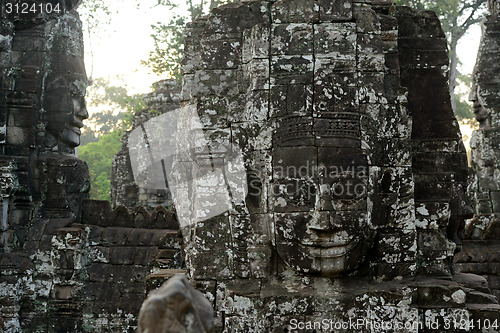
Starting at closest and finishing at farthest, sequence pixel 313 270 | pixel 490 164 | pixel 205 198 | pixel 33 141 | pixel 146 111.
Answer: pixel 313 270
pixel 205 198
pixel 33 141
pixel 490 164
pixel 146 111

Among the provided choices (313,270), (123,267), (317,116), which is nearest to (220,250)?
(313,270)

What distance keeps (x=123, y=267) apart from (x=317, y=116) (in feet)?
13.6

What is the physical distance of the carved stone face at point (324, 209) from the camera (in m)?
5.26

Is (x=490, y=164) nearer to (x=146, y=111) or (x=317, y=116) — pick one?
(x=317, y=116)

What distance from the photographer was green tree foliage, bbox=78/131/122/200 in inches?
1000

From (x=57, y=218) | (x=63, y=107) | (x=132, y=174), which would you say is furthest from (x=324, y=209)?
(x=132, y=174)

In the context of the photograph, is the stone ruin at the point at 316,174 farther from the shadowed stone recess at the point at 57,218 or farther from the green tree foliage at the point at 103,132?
the green tree foliage at the point at 103,132

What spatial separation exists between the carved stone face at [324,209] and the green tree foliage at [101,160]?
19717 mm

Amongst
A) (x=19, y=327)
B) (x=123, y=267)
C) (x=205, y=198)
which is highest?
(x=205, y=198)

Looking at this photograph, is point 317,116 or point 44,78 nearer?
point 317,116

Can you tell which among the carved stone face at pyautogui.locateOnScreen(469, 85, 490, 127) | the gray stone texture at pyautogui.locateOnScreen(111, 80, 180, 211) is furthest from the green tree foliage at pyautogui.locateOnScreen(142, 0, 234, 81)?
the carved stone face at pyautogui.locateOnScreen(469, 85, 490, 127)

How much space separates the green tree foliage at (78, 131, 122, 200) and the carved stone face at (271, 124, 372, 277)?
64.7ft

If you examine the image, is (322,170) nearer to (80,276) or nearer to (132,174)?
(80,276)

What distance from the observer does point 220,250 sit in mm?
5652
